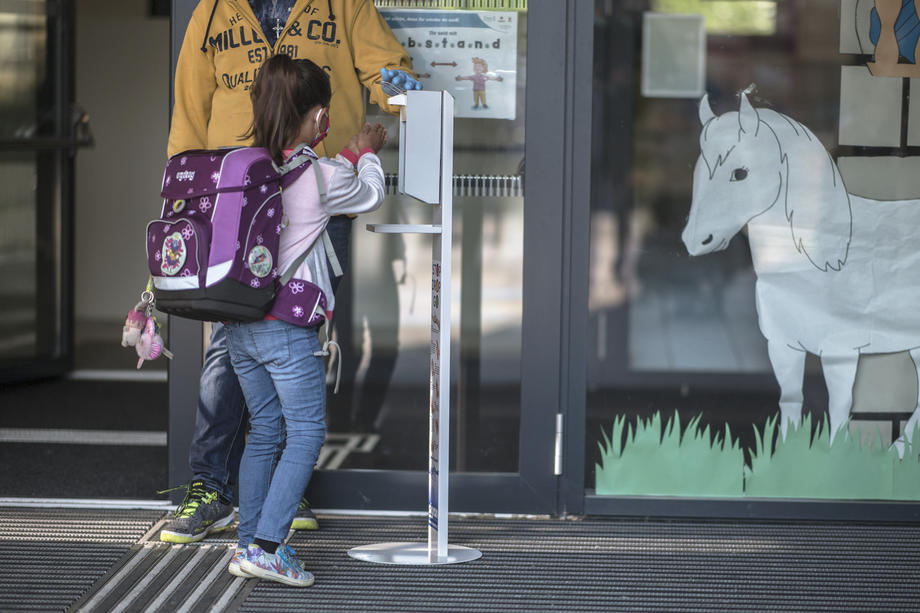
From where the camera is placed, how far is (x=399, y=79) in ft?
8.57

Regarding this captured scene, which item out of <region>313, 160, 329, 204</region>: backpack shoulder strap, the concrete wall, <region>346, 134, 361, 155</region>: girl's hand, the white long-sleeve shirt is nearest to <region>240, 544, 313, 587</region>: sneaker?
the white long-sleeve shirt

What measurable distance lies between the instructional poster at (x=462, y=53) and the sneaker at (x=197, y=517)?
125 centimetres

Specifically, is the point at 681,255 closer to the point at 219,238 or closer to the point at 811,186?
the point at 811,186

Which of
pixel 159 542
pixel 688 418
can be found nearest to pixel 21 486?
pixel 159 542

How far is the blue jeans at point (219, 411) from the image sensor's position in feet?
9.59

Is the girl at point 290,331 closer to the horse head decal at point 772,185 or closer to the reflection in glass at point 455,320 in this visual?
the reflection in glass at point 455,320

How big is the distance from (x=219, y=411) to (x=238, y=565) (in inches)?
20.0

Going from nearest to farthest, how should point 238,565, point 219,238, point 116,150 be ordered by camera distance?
point 219,238
point 238,565
point 116,150

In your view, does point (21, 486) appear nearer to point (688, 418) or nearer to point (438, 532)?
point (438, 532)

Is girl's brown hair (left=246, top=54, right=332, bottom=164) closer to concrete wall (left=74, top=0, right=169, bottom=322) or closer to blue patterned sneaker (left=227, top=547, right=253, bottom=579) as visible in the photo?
blue patterned sneaker (left=227, top=547, right=253, bottom=579)

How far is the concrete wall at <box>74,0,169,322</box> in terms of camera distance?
22.8ft

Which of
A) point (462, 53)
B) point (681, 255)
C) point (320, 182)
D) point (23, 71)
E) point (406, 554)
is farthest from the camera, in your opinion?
point (23, 71)

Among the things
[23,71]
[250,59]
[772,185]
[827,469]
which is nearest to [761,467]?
[827,469]

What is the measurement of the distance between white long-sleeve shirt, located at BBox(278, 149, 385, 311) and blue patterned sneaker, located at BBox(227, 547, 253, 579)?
61 centimetres
